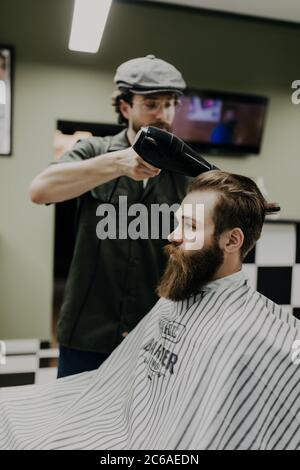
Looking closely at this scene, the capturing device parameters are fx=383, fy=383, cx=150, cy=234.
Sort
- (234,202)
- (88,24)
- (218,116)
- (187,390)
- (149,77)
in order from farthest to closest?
(218,116), (88,24), (149,77), (234,202), (187,390)

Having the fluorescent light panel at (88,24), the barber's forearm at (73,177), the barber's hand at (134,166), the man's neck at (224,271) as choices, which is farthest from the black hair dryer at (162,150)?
the fluorescent light panel at (88,24)

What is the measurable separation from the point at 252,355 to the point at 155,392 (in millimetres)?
372

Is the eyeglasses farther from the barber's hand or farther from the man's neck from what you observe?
the man's neck

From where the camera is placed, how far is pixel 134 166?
128 centimetres

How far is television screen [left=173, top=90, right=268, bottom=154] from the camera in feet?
6.29

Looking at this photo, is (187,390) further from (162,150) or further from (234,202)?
(162,150)

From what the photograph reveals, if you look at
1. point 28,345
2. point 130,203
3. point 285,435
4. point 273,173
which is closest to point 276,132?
point 273,173

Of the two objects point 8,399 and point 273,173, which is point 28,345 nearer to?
point 8,399

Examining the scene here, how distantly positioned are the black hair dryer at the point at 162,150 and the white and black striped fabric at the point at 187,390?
422 millimetres

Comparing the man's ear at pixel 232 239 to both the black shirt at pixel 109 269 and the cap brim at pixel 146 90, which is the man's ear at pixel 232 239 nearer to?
the black shirt at pixel 109 269

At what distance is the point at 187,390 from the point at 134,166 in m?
0.72

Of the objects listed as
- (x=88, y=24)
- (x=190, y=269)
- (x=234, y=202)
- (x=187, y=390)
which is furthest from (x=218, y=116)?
(x=187, y=390)

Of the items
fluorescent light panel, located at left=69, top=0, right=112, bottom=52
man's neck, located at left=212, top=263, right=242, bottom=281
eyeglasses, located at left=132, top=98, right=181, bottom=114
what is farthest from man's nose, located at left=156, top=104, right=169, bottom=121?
man's neck, located at left=212, top=263, right=242, bottom=281

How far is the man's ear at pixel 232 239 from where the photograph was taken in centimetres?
126
